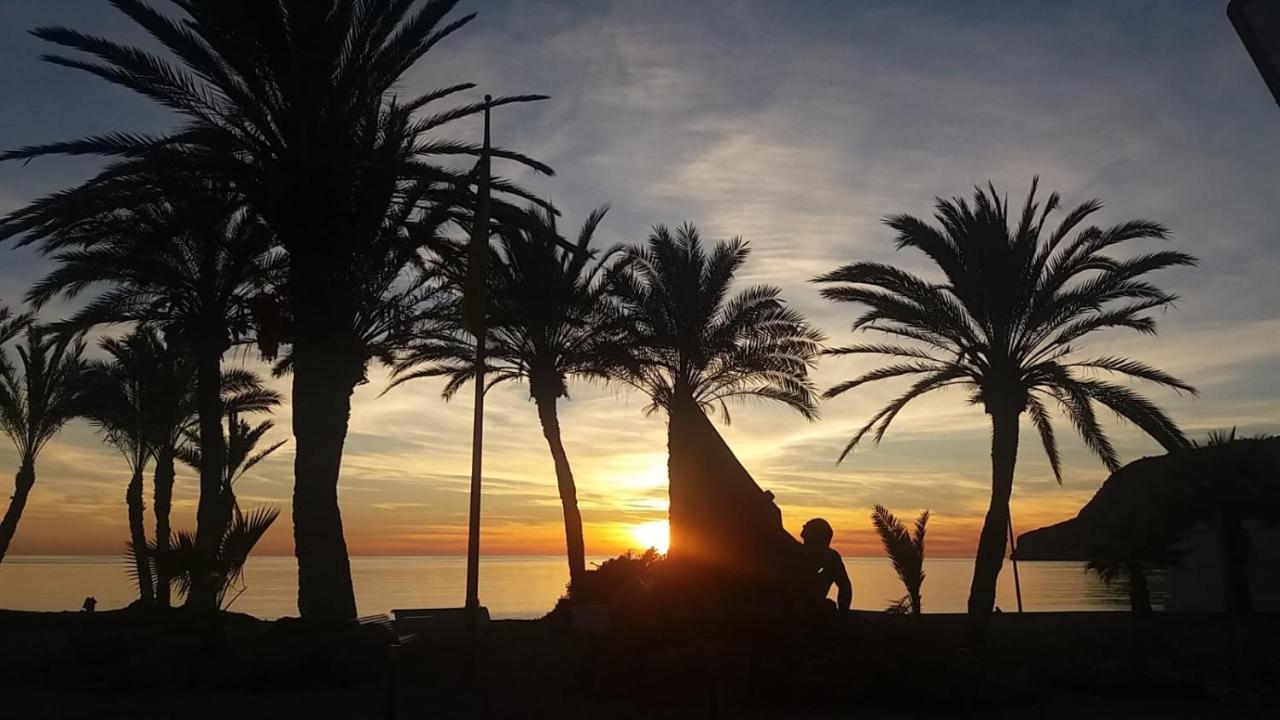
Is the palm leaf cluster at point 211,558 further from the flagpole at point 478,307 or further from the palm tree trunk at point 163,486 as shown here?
the palm tree trunk at point 163,486

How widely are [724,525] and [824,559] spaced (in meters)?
1.51

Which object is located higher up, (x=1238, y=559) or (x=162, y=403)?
(x=162, y=403)

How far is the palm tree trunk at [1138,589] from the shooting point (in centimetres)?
2484

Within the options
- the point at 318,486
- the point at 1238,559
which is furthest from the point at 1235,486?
the point at 318,486

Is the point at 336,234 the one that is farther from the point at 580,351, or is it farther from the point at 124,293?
A: the point at 580,351

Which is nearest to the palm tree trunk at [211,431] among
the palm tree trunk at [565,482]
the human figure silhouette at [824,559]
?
the palm tree trunk at [565,482]

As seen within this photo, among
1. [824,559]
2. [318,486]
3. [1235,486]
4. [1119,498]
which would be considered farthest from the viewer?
[1119,498]

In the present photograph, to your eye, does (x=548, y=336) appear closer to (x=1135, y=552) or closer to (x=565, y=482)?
(x=565, y=482)

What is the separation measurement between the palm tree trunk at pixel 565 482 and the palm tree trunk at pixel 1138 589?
1401 centimetres

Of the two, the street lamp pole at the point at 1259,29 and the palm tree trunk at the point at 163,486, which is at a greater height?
the palm tree trunk at the point at 163,486

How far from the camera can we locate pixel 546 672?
13484 mm

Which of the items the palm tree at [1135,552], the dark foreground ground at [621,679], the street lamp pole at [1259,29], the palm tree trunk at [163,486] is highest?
the palm tree trunk at [163,486]

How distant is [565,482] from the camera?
985 inches

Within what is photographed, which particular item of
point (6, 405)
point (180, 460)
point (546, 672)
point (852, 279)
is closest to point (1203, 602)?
point (852, 279)
